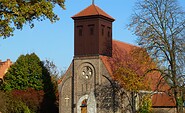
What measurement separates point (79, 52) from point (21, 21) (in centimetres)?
3310

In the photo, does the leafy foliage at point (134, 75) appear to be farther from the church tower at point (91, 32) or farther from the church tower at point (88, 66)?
the church tower at point (91, 32)

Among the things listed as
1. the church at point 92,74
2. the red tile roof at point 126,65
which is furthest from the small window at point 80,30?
the red tile roof at point 126,65

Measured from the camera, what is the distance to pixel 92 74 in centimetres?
5372

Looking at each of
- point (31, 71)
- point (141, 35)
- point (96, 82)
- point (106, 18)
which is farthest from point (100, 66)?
point (141, 35)

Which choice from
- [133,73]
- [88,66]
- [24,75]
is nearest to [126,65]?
[88,66]

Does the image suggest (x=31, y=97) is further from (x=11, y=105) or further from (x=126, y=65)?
(x=126, y=65)

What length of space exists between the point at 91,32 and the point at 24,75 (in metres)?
11.6

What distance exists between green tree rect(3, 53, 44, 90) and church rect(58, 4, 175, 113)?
4.69m

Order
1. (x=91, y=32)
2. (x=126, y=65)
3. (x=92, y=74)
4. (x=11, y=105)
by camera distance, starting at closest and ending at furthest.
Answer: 1. (x=11, y=105)
2. (x=92, y=74)
3. (x=91, y=32)
4. (x=126, y=65)

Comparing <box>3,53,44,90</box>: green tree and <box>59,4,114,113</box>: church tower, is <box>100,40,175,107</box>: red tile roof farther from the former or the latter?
<box>3,53,44,90</box>: green tree

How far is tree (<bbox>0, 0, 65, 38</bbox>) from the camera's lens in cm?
2119

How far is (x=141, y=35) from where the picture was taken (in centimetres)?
3922

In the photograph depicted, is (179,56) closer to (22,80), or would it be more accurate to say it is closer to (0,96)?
(0,96)

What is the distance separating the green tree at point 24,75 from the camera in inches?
2292
